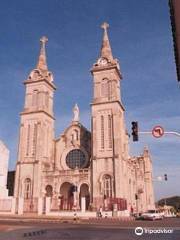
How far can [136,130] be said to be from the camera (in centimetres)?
1777

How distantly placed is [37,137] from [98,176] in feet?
43.1

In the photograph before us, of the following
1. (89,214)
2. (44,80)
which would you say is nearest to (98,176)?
(89,214)

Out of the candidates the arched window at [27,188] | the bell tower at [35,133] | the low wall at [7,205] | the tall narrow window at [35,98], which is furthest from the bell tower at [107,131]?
the low wall at [7,205]

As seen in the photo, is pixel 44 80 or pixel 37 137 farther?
pixel 44 80

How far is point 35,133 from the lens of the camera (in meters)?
55.9

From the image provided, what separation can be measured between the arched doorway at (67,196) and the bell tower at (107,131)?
503cm

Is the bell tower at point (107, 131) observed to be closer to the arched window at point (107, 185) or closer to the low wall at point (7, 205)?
the arched window at point (107, 185)

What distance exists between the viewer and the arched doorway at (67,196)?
51487mm

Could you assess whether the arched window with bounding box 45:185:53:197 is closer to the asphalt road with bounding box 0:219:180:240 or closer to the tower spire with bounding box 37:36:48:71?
the tower spire with bounding box 37:36:48:71

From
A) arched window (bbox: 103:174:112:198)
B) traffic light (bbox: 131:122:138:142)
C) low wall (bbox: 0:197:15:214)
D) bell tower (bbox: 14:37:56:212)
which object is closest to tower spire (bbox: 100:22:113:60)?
bell tower (bbox: 14:37:56:212)

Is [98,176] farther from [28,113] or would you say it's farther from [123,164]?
[28,113]

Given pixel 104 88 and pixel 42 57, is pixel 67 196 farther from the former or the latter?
pixel 42 57

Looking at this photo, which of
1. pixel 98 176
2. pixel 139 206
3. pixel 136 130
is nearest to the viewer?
pixel 136 130

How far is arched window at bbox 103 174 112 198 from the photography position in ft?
158
